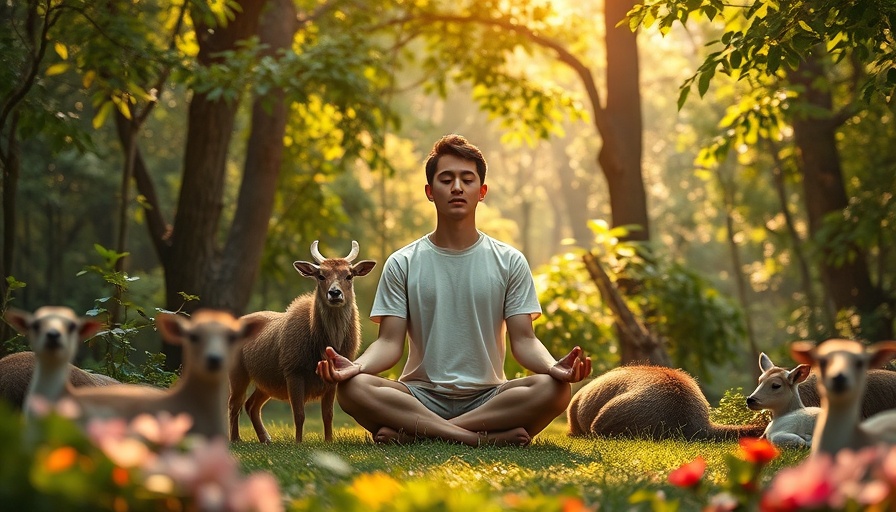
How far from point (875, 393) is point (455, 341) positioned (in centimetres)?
325

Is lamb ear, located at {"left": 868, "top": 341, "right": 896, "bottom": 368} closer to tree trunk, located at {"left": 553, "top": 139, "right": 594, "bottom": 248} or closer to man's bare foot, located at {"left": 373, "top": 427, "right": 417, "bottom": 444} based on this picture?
man's bare foot, located at {"left": 373, "top": 427, "right": 417, "bottom": 444}

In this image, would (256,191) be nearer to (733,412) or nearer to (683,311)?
(683,311)

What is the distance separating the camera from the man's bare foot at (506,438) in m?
6.64

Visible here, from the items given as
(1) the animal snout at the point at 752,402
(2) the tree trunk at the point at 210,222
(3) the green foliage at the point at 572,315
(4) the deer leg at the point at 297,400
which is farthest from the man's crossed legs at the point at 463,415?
(3) the green foliage at the point at 572,315

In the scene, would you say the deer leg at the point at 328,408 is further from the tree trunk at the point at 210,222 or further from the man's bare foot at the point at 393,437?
the tree trunk at the point at 210,222

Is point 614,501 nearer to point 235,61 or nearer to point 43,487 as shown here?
point 43,487

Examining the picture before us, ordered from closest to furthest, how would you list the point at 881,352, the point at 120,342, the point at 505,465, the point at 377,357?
1. the point at 881,352
2. the point at 505,465
3. the point at 377,357
4. the point at 120,342

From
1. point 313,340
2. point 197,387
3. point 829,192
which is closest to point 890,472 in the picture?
point 197,387

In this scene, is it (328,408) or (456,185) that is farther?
(328,408)

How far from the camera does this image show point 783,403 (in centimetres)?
708

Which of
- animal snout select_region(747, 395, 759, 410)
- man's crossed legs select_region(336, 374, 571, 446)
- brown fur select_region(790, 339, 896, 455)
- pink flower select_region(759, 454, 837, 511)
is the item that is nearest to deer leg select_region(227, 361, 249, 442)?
man's crossed legs select_region(336, 374, 571, 446)

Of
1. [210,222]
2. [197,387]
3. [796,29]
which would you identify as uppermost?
[796,29]

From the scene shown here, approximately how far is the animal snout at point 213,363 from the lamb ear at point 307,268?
468cm

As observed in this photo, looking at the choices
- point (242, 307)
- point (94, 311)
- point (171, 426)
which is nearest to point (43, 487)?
point (171, 426)
